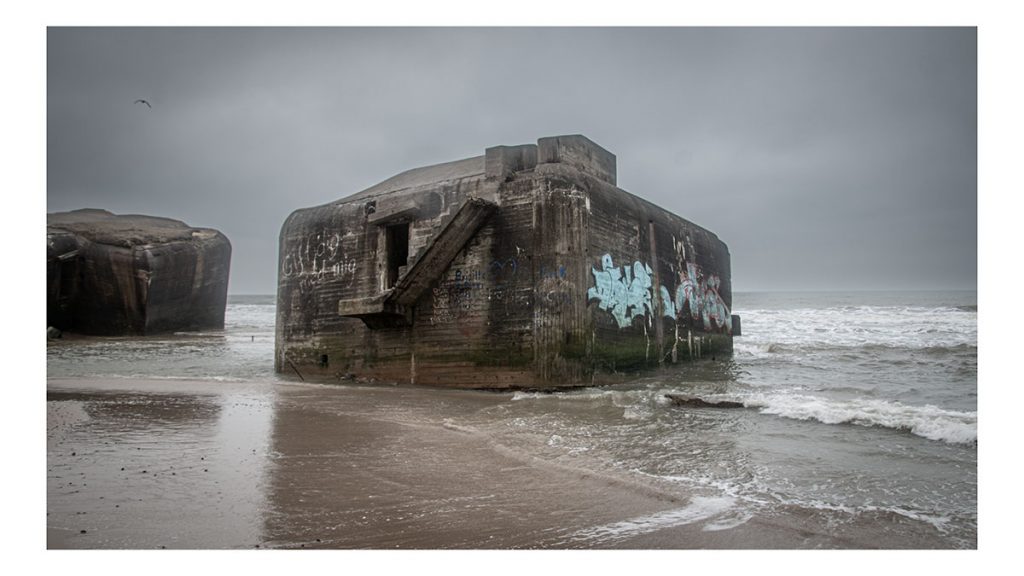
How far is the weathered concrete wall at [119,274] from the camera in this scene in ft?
80.0

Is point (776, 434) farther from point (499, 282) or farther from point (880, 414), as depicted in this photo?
point (499, 282)

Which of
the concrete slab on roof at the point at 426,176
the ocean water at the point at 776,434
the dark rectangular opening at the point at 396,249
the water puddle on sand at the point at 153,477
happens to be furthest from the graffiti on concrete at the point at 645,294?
the water puddle on sand at the point at 153,477

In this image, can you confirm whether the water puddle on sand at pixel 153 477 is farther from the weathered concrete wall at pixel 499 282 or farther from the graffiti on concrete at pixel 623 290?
the graffiti on concrete at pixel 623 290

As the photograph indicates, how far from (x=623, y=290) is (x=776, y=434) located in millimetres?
6245

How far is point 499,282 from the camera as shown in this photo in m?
11.8

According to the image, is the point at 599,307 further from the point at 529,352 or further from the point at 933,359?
the point at 933,359

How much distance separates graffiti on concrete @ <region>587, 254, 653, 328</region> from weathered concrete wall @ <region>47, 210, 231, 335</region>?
19.7m

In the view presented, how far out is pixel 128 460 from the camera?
5082 mm

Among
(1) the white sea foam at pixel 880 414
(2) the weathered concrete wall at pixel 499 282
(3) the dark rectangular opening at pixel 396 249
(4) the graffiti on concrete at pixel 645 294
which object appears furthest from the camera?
(3) the dark rectangular opening at pixel 396 249

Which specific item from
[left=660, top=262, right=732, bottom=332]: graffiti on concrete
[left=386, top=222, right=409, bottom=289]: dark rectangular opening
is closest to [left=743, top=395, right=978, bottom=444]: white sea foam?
[left=660, top=262, right=732, bottom=332]: graffiti on concrete

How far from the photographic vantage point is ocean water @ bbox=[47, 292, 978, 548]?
420 centimetres

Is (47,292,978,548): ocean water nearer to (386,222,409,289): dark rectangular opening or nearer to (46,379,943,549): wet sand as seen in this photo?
(46,379,943,549): wet sand

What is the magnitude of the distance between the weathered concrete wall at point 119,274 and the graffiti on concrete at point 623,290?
19.7 metres

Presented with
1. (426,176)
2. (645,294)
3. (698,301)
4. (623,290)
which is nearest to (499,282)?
(623,290)
